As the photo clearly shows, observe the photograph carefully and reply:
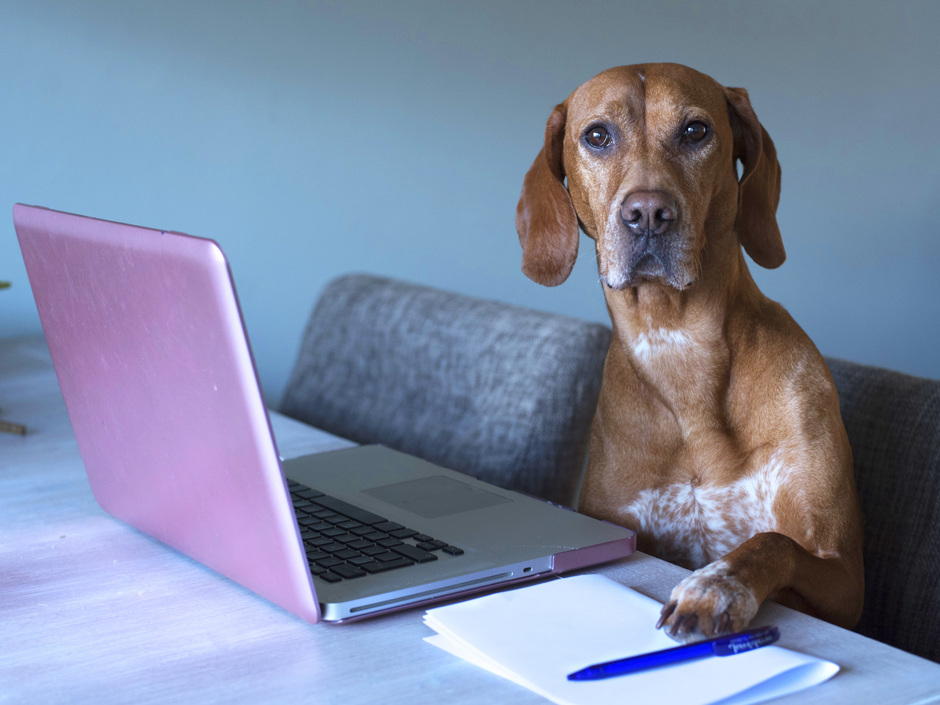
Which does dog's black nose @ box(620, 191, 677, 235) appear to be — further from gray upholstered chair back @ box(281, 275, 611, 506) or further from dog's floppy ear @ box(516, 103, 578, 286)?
gray upholstered chair back @ box(281, 275, 611, 506)

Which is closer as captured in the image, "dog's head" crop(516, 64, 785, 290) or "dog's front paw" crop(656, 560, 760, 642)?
"dog's front paw" crop(656, 560, 760, 642)

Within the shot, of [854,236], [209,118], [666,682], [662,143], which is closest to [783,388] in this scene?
[662,143]

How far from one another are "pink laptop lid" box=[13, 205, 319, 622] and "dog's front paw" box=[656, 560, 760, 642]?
0.27 metres

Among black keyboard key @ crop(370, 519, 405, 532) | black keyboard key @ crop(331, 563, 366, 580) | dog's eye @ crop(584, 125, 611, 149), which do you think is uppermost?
dog's eye @ crop(584, 125, 611, 149)

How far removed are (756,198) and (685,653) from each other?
2.07ft

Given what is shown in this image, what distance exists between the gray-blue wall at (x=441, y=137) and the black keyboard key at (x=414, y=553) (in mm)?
1651

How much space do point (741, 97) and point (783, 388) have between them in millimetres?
349

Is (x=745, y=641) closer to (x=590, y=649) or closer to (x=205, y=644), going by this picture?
(x=590, y=649)

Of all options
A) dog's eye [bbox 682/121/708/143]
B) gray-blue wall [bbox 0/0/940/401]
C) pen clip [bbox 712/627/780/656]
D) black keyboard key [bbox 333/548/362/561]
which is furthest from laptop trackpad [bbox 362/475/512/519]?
gray-blue wall [bbox 0/0/940/401]

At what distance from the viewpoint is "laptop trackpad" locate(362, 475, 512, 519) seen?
0.96 metres

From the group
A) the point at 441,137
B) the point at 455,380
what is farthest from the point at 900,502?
the point at 441,137

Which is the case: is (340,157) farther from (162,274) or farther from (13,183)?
(162,274)

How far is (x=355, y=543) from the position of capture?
2.79 ft

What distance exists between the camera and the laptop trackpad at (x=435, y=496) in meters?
0.96
